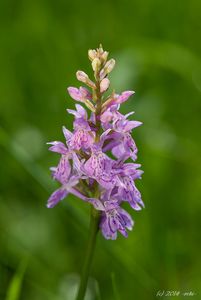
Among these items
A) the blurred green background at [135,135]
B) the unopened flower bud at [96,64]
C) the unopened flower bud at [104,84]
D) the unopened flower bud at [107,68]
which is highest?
the unopened flower bud at [96,64]

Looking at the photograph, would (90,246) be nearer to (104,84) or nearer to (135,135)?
(104,84)

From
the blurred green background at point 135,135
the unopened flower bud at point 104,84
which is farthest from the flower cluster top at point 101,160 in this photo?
the blurred green background at point 135,135

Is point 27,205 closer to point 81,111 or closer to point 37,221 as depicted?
point 37,221

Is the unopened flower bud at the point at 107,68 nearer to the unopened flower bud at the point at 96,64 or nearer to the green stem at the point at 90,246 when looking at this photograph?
the unopened flower bud at the point at 96,64

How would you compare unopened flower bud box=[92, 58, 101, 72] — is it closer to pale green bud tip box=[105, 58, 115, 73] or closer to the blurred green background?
pale green bud tip box=[105, 58, 115, 73]

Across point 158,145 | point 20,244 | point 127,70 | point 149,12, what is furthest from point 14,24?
point 20,244
